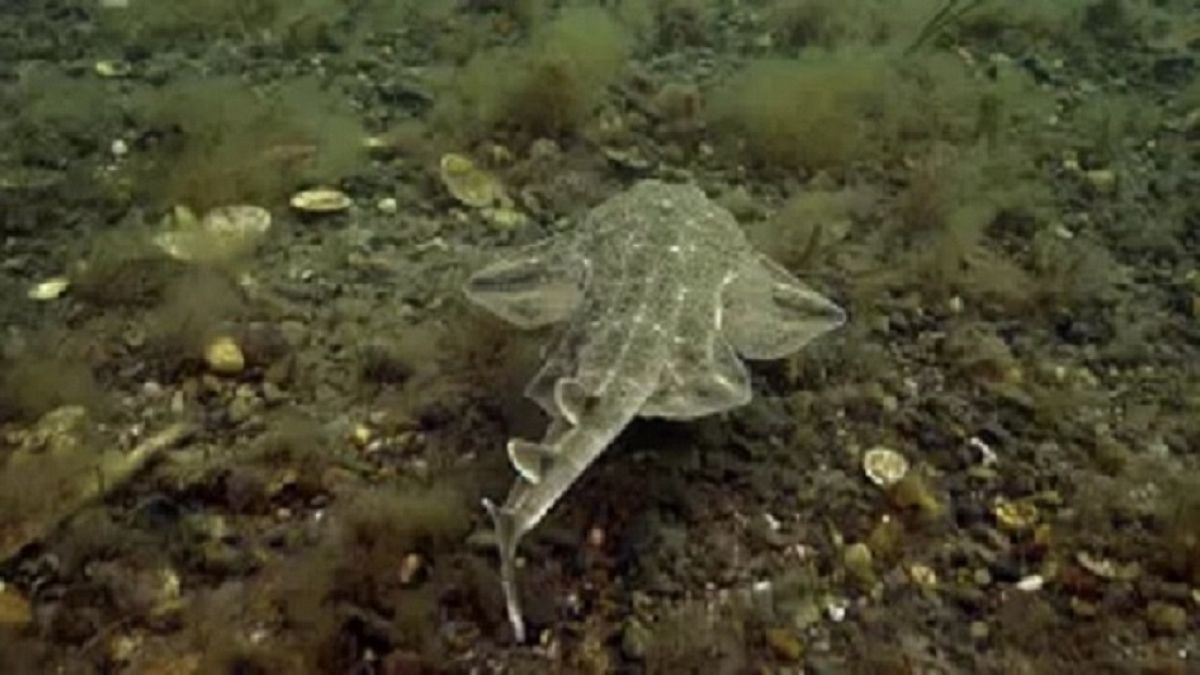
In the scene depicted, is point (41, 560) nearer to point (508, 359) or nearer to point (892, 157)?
point (508, 359)

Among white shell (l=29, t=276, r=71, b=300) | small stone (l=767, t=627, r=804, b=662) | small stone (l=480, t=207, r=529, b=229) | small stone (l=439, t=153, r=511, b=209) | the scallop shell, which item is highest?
small stone (l=439, t=153, r=511, b=209)

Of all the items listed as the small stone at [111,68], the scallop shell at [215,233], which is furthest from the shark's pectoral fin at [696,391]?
the small stone at [111,68]

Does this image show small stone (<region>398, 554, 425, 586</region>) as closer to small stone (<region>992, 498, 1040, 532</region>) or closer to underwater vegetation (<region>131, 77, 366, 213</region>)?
small stone (<region>992, 498, 1040, 532</region>)

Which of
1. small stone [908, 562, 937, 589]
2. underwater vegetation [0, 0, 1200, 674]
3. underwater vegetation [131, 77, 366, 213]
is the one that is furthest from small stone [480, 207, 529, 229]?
small stone [908, 562, 937, 589]

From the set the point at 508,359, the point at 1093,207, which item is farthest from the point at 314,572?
the point at 1093,207

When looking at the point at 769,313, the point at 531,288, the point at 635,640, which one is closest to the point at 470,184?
the point at 531,288

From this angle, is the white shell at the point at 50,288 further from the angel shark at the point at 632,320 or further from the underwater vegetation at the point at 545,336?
the angel shark at the point at 632,320
